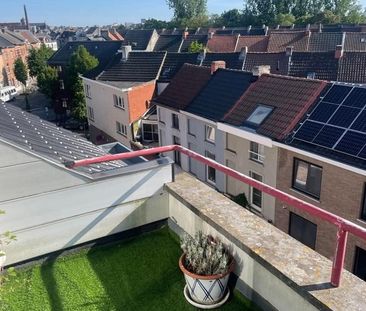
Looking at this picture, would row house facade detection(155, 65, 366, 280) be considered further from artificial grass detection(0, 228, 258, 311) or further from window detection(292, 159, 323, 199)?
artificial grass detection(0, 228, 258, 311)

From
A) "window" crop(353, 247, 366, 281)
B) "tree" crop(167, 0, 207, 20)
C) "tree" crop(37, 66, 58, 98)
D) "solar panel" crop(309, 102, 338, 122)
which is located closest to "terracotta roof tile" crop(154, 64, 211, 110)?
"solar panel" crop(309, 102, 338, 122)

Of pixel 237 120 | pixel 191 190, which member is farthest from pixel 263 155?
pixel 191 190

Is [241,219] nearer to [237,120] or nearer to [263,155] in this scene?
[263,155]

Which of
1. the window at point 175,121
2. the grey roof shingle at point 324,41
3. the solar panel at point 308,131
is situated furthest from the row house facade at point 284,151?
the grey roof shingle at point 324,41

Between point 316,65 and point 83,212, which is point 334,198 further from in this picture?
point 316,65

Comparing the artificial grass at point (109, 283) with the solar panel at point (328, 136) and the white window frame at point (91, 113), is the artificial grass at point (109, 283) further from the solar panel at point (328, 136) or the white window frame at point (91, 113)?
the white window frame at point (91, 113)
